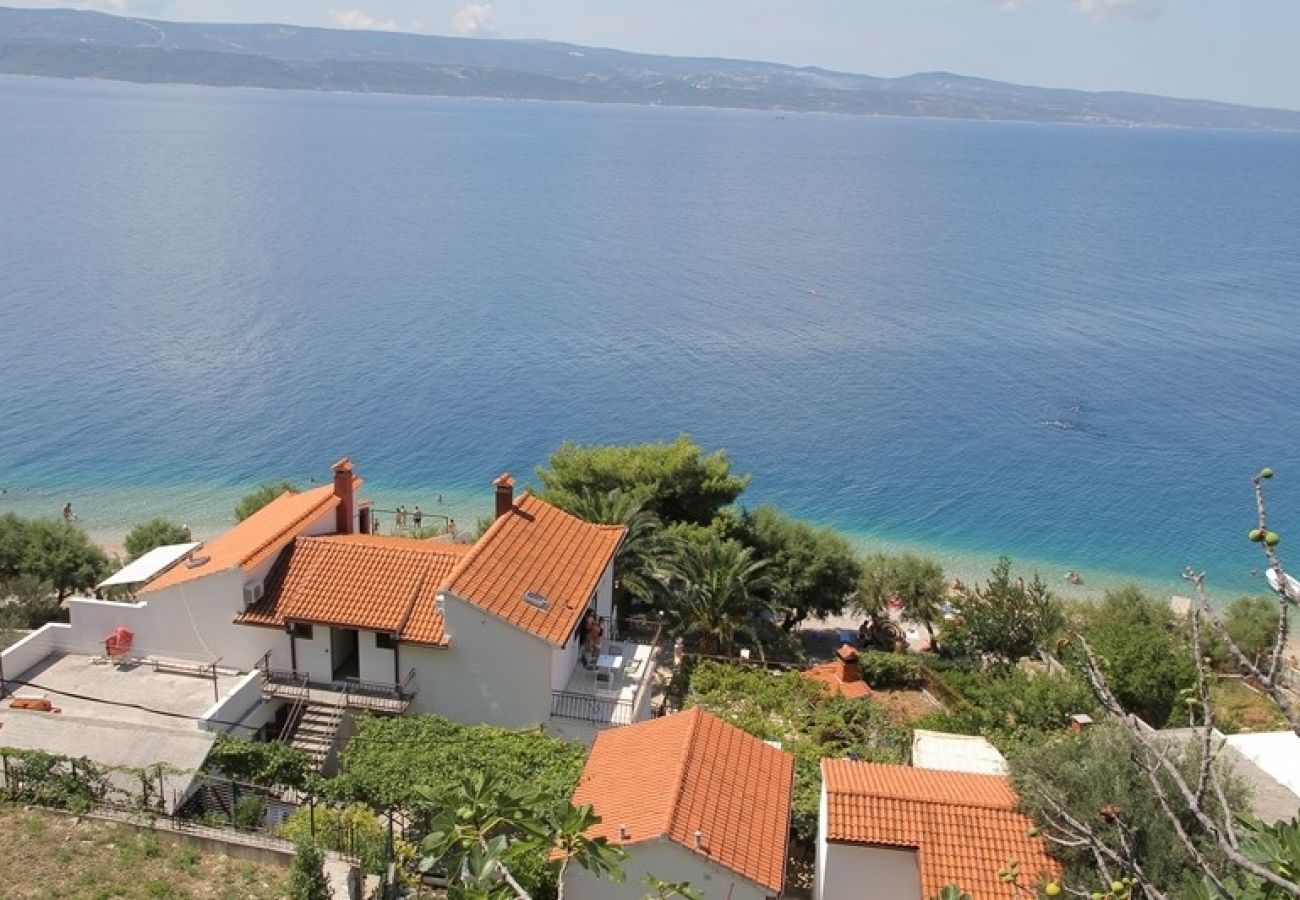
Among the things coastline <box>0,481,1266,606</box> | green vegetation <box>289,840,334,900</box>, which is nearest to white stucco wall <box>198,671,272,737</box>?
green vegetation <box>289,840,334,900</box>

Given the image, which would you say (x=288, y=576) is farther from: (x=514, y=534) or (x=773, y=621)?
(x=773, y=621)

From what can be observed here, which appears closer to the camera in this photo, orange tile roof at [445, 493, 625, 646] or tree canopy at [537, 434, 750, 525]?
orange tile roof at [445, 493, 625, 646]

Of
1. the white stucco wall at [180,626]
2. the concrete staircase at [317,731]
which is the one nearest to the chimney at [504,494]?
the white stucco wall at [180,626]

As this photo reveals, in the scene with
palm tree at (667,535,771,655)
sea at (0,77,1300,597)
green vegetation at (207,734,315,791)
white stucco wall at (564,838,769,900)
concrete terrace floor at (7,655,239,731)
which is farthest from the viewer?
sea at (0,77,1300,597)

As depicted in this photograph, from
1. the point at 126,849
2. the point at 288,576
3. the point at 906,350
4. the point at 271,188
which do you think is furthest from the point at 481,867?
the point at 271,188

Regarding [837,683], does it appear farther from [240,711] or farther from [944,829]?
[240,711]

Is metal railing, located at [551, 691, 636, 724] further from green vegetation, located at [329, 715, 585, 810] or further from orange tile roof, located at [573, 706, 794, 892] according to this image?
orange tile roof, located at [573, 706, 794, 892]

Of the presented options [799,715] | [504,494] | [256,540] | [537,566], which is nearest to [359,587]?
[256,540]
